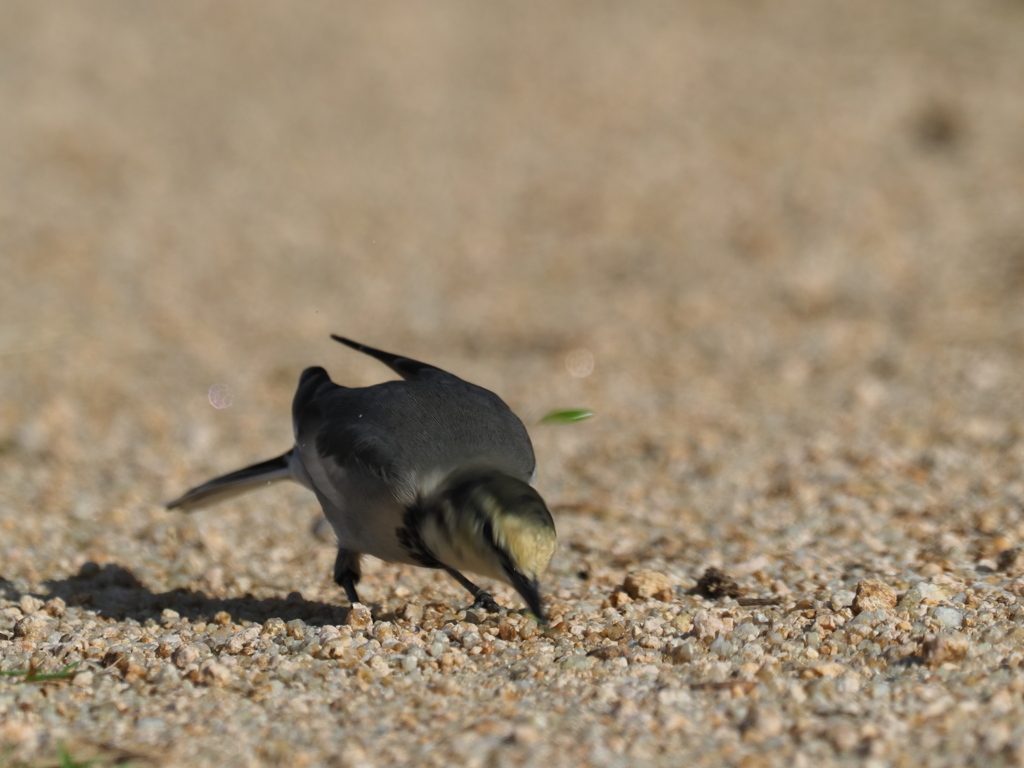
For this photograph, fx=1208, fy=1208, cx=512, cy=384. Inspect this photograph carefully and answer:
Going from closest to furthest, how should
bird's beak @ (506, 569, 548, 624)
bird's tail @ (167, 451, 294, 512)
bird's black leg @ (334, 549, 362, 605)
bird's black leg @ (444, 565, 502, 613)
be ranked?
bird's beak @ (506, 569, 548, 624) → bird's black leg @ (444, 565, 502, 613) → bird's black leg @ (334, 549, 362, 605) → bird's tail @ (167, 451, 294, 512)

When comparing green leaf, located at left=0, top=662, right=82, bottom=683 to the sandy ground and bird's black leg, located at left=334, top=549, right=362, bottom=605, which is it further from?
bird's black leg, located at left=334, top=549, right=362, bottom=605

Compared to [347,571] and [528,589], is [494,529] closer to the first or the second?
[528,589]

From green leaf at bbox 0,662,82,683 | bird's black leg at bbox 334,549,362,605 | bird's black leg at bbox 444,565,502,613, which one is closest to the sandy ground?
green leaf at bbox 0,662,82,683

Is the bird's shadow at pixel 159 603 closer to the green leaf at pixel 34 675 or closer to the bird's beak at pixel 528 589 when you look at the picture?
the green leaf at pixel 34 675

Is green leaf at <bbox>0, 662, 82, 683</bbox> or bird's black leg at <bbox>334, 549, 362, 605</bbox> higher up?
green leaf at <bbox>0, 662, 82, 683</bbox>

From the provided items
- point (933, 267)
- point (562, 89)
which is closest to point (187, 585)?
point (933, 267)

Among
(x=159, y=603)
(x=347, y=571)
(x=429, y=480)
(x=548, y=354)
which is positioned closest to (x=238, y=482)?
(x=159, y=603)
